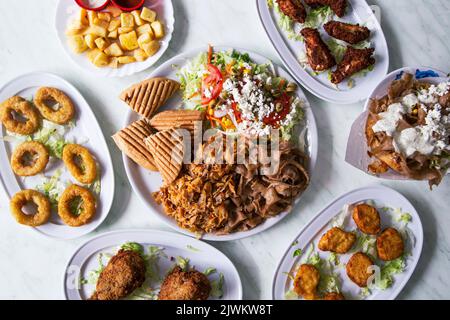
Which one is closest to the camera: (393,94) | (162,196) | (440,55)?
(393,94)

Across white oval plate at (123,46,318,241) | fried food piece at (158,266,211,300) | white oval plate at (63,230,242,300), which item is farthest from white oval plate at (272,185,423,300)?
fried food piece at (158,266,211,300)

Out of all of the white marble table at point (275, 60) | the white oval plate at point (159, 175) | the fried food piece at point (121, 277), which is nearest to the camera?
the fried food piece at point (121, 277)

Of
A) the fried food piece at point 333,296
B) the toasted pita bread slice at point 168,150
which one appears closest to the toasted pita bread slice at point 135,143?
the toasted pita bread slice at point 168,150

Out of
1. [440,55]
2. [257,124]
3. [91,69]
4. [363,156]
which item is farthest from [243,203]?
[440,55]

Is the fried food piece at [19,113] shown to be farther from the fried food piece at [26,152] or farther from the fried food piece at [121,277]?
the fried food piece at [121,277]

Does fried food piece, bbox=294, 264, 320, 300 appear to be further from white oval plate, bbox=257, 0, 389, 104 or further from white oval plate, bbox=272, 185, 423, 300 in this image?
white oval plate, bbox=257, 0, 389, 104

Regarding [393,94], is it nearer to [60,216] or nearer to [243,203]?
[243,203]
